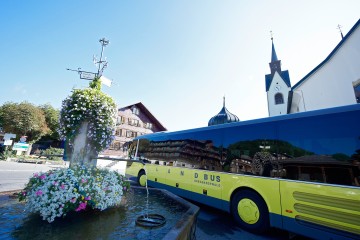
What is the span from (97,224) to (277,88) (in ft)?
114

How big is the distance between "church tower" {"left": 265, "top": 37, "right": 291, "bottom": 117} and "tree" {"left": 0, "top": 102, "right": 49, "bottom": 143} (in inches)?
1453

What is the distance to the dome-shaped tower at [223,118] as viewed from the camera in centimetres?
2662

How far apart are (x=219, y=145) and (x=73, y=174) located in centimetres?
451

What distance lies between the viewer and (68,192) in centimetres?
338

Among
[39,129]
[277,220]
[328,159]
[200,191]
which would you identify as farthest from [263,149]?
[39,129]

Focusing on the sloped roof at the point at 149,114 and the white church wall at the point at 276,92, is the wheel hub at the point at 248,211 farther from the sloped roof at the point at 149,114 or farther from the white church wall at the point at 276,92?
the sloped roof at the point at 149,114

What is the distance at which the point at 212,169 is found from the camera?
6.45 meters

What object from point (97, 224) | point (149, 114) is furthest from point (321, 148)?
point (149, 114)

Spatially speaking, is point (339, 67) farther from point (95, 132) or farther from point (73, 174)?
point (73, 174)

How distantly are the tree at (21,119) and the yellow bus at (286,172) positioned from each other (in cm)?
2926

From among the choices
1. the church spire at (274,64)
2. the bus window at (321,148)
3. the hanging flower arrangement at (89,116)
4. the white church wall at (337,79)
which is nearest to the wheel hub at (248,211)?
the bus window at (321,148)

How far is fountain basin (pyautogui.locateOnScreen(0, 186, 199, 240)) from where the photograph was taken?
9.23ft

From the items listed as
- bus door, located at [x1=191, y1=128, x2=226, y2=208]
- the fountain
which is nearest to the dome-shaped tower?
bus door, located at [x1=191, y1=128, x2=226, y2=208]

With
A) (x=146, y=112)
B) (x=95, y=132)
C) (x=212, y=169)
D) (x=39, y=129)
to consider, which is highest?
(x=146, y=112)
